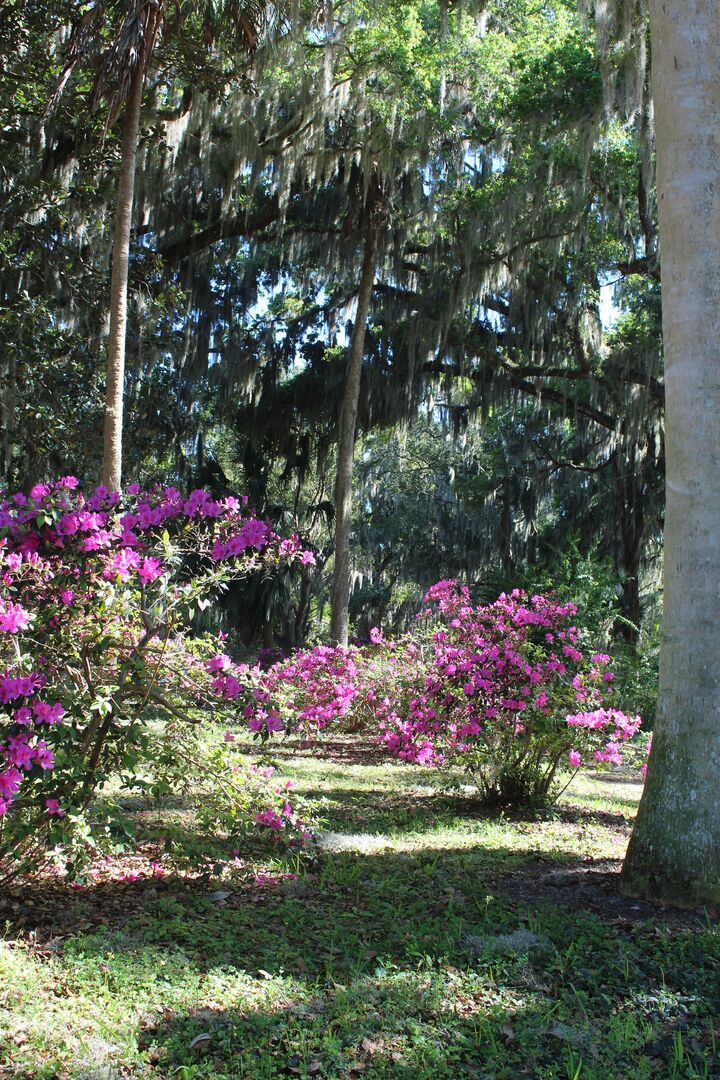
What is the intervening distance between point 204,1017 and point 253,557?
70.8 inches

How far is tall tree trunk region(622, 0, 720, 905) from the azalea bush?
5.21 ft

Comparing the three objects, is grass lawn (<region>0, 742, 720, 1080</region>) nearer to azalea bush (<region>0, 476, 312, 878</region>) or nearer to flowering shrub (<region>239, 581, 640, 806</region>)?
azalea bush (<region>0, 476, 312, 878</region>)

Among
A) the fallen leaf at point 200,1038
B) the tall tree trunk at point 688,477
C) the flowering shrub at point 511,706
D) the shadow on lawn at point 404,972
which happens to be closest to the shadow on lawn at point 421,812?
the flowering shrub at point 511,706

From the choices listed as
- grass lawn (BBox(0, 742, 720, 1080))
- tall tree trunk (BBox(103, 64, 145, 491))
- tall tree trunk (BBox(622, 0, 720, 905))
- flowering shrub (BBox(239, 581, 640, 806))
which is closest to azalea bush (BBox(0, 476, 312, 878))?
grass lawn (BBox(0, 742, 720, 1080))

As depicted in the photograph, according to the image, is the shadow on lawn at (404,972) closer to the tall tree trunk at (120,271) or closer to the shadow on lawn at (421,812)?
the shadow on lawn at (421,812)

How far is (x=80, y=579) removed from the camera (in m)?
3.40

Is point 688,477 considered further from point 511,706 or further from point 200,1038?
point 200,1038

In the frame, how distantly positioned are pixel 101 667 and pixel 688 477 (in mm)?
2594

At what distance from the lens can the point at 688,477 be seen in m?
3.81

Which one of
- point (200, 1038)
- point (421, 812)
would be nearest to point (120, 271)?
point (421, 812)

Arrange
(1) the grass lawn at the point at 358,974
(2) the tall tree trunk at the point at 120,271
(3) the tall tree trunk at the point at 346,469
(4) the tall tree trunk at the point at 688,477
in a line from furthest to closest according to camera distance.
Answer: (3) the tall tree trunk at the point at 346,469
(2) the tall tree trunk at the point at 120,271
(4) the tall tree trunk at the point at 688,477
(1) the grass lawn at the point at 358,974

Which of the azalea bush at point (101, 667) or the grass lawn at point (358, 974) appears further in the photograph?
the azalea bush at point (101, 667)

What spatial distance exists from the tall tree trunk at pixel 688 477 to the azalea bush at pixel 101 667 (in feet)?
5.21

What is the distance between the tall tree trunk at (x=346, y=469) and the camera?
40.8ft
